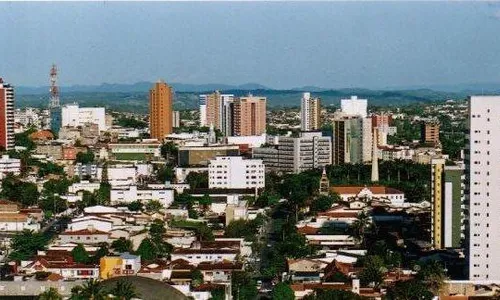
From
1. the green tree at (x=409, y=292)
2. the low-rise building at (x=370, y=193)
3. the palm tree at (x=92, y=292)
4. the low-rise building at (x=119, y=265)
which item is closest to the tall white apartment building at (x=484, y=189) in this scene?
the green tree at (x=409, y=292)

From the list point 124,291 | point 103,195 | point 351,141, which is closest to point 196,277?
point 124,291

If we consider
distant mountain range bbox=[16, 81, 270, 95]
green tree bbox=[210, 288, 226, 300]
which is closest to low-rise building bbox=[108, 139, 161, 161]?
green tree bbox=[210, 288, 226, 300]

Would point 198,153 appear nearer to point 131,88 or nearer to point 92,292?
point 92,292

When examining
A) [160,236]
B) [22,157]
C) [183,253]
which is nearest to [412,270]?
[183,253]

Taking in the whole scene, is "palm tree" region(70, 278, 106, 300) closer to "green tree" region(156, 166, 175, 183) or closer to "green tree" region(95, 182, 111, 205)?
"green tree" region(95, 182, 111, 205)

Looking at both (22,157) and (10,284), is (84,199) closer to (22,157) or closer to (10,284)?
(22,157)

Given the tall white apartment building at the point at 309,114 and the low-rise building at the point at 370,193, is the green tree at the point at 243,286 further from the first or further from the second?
the tall white apartment building at the point at 309,114
